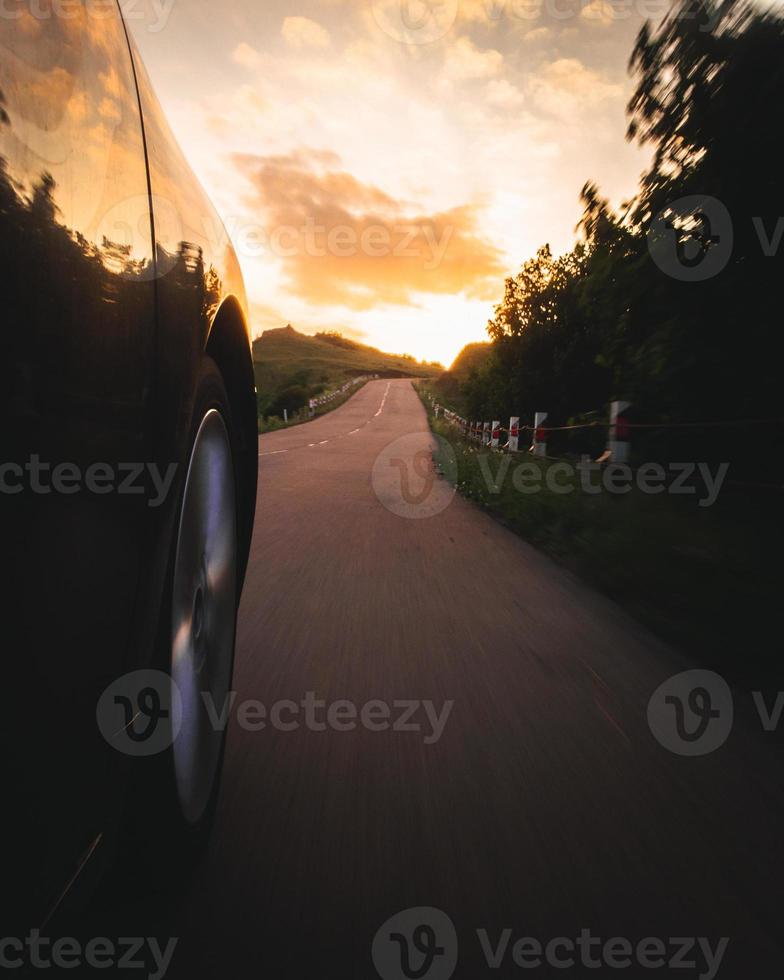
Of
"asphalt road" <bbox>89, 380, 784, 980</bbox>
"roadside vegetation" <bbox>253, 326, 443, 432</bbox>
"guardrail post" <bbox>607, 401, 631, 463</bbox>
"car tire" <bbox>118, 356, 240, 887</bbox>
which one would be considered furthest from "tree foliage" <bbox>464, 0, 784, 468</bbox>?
"roadside vegetation" <bbox>253, 326, 443, 432</bbox>

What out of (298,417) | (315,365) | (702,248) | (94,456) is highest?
(315,365)

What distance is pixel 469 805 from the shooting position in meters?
1.96

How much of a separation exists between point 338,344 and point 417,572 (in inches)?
7579

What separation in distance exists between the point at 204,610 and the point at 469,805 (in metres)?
1.00

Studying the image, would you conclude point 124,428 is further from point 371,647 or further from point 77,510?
point 371,647

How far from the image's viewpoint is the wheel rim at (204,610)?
1.56 metres

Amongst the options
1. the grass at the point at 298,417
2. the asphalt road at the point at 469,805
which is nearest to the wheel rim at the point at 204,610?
the asphalt road at the point at 469,805

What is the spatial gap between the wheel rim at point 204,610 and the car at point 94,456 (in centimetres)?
2

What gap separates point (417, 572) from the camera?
4.79 metres

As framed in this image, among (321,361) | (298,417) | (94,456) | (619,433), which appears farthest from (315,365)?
(94,456)

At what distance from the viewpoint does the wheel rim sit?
5.13 ft

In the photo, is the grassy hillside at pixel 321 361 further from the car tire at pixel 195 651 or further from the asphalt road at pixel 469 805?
the car tire at pixel 195 651

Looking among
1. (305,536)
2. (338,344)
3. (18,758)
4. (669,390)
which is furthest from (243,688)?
(338,344)

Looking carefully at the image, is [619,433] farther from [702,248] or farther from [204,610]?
[204,610]
